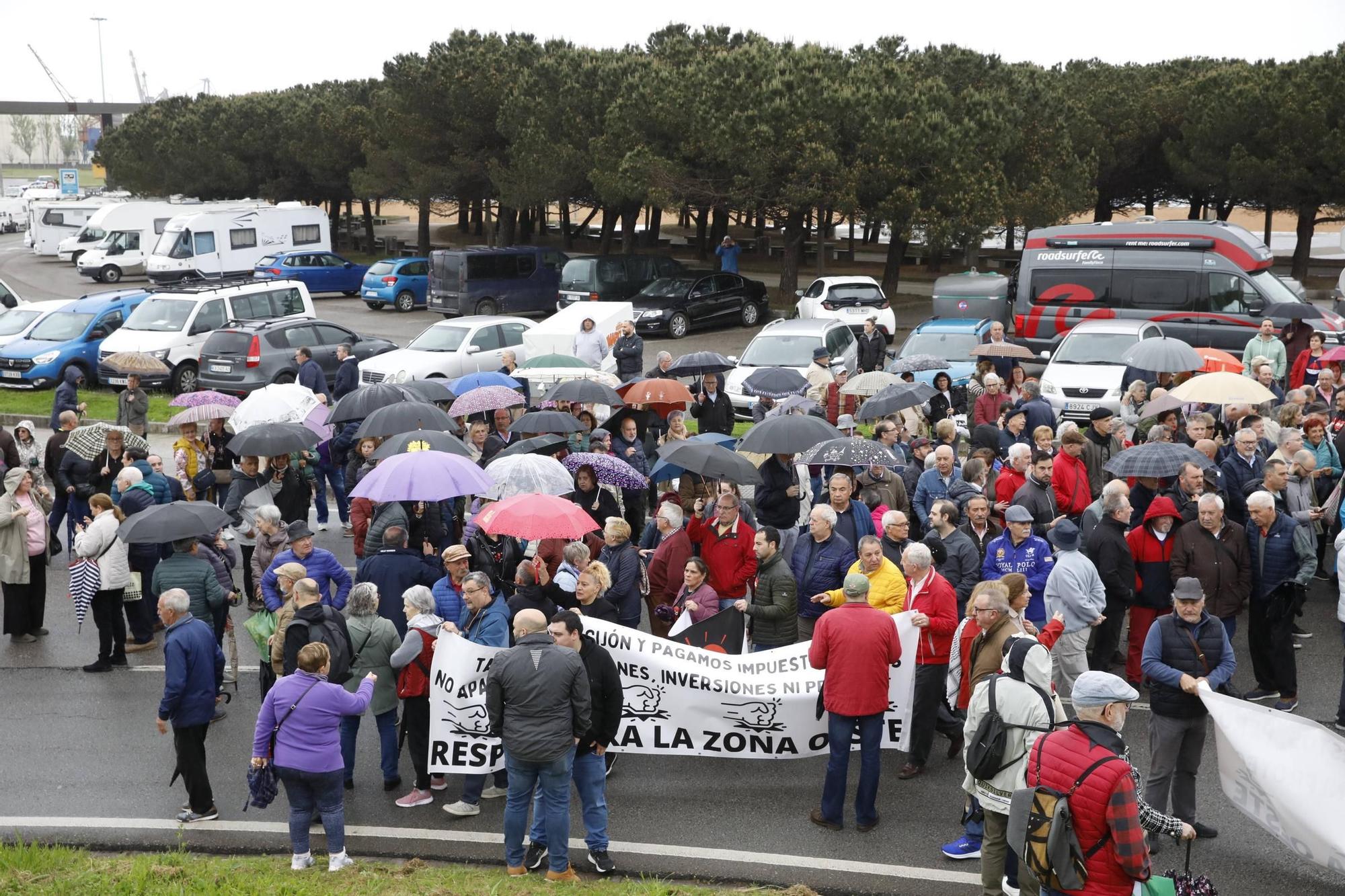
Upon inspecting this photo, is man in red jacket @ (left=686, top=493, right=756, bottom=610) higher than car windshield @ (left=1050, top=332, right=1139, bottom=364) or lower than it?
lower

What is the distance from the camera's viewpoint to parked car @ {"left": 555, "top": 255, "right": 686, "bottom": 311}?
115 feet

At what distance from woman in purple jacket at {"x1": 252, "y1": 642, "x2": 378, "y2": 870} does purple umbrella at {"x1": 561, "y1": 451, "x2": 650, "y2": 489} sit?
180 inches

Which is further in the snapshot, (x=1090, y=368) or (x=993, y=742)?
(x=1090, y=368)

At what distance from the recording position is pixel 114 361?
655 inches

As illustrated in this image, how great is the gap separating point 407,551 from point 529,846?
113 inches

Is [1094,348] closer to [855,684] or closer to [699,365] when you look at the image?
[699,365]

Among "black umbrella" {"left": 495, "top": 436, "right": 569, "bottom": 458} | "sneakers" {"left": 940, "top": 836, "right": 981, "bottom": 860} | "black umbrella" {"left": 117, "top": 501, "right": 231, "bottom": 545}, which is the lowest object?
"sneakers" {"left": 940, "top": 836, "right": 981, "bottom": 860}

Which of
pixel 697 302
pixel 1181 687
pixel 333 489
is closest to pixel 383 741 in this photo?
pixel 1181 687

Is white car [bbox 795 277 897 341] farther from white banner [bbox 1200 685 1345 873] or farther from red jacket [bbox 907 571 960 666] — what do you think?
white banner [bbox 1200 685 1345 873]

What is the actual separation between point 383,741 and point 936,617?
3.91m

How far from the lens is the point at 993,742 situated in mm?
6766

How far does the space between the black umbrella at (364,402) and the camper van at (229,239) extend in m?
31.6

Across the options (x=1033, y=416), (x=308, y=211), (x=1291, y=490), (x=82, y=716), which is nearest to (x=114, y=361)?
(x=82, y=716)

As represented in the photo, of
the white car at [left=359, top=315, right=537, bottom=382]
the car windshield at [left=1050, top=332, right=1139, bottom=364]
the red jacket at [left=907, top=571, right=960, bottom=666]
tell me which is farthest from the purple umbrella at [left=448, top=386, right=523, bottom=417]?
the car windshield at [left=1050, top=332, right=1139, bottom=364]
